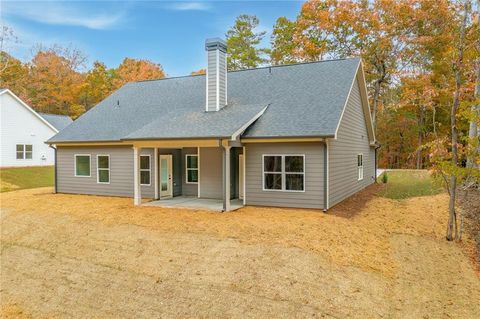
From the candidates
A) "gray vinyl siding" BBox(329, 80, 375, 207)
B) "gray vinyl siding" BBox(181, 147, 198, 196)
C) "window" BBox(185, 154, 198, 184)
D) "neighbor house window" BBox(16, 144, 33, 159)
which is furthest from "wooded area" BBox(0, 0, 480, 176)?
"neighbor house window" BBox(16, 144, 33, 159)

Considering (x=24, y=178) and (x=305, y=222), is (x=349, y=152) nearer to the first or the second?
(x=305, y=222)

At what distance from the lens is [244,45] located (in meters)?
38.8

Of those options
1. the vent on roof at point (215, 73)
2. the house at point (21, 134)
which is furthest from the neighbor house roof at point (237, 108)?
the house at point (21, 134)

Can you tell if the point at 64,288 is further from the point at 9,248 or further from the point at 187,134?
the point at 187,134

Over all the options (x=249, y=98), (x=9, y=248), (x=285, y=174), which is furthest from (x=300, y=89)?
(x=9, y=248)

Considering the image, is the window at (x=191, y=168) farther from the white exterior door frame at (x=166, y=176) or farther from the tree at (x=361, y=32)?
the tree at (x=361, y=32)

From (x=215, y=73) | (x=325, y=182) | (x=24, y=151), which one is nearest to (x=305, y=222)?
(x=325, y=182)

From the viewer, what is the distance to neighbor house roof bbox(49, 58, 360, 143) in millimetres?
11719

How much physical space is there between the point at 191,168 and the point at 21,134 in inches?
793

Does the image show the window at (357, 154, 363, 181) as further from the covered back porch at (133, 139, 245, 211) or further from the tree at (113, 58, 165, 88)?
the tree at (113, 58, 165, 88)

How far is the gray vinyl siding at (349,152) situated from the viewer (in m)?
12.1

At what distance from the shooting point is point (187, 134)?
1154 cm

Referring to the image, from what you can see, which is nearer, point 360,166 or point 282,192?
point 282,192

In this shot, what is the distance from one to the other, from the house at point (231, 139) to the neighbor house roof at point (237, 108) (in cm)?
5
